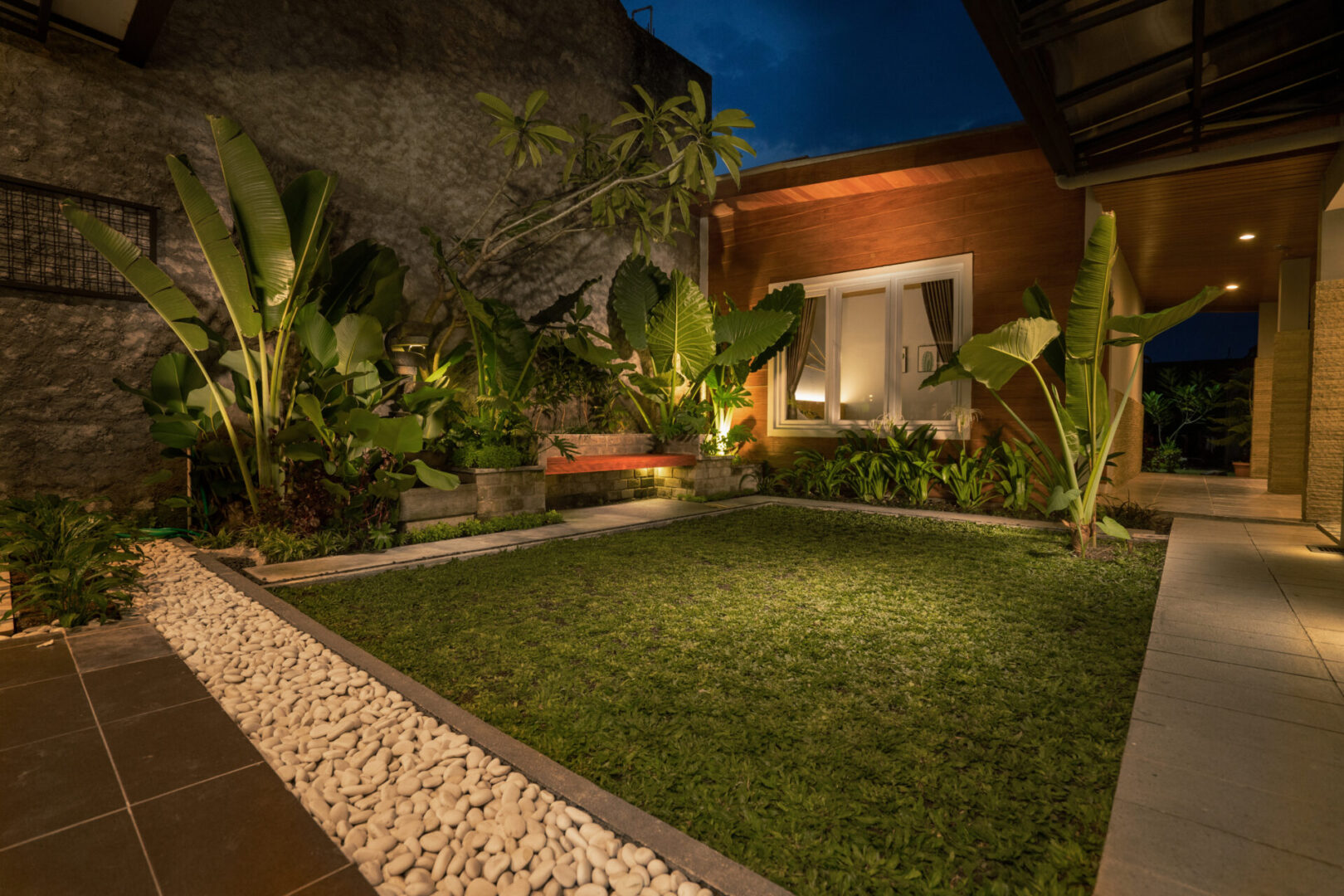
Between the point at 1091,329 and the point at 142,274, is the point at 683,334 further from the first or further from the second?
the point at 142,274

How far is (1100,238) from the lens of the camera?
3.43 m

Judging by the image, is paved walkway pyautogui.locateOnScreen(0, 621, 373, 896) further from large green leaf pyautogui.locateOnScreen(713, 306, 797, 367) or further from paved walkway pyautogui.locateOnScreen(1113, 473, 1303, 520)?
paved walkway pyautogui.locateOnScreen(1113, 473, 1303, 520)

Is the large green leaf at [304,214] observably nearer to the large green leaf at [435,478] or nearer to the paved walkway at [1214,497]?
the large green leaf at [435,478]

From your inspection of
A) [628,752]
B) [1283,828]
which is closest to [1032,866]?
[1283,828]

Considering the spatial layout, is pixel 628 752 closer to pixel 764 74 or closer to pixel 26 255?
pixel 26 255

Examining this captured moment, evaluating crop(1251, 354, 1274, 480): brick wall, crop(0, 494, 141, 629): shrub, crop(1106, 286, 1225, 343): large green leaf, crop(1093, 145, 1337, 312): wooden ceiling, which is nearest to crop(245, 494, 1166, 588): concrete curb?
crop(0, 494, 141, 629): shrub

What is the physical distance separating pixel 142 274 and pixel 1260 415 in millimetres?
13266

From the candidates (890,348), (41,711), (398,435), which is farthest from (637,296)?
(41,711)

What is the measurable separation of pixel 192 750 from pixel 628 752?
1.03 metres

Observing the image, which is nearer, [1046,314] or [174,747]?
[174,747]

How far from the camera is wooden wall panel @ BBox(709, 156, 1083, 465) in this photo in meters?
5.68

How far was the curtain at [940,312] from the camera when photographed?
6.43 metres

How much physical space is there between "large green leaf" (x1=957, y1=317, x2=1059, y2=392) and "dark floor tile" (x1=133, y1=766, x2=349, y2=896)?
3.60 meters

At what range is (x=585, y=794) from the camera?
1262 millimetres
